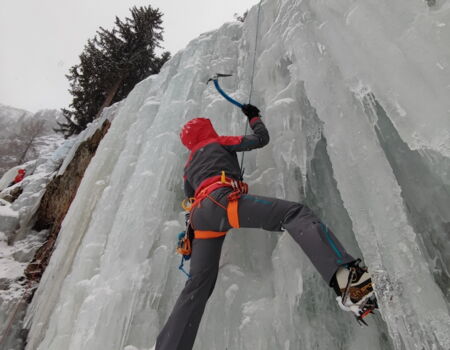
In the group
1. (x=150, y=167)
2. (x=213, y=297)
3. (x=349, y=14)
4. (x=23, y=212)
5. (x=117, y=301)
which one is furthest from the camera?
(x=23, y=212)

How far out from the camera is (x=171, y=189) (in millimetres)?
3529

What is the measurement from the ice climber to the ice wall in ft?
0.50

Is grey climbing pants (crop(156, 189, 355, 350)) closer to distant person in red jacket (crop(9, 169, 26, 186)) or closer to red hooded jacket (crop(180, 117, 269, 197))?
red hooded jacket (crop(180, 117, 269, 197))

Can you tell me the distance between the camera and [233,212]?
206 centimetres

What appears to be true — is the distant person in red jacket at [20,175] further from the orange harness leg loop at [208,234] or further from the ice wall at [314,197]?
the orange harness leg loop at [208,234]

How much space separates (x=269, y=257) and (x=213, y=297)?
0.55 meters

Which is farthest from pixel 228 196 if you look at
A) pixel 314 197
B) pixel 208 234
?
pixel 314 197

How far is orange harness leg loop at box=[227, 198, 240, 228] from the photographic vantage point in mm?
2051

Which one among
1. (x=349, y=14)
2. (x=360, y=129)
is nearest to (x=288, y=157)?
(x=360, y=129)

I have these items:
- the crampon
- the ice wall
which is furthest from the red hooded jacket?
the crampon

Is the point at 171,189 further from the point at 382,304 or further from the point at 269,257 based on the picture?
the point at 382,304

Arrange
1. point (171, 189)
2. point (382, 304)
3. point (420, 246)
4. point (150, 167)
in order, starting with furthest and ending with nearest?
point (150, 167) < point (171, 189) < point (420, 246) < point (382, 304)

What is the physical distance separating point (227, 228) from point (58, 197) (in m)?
6.58

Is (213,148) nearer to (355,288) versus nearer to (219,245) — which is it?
(219,245)
